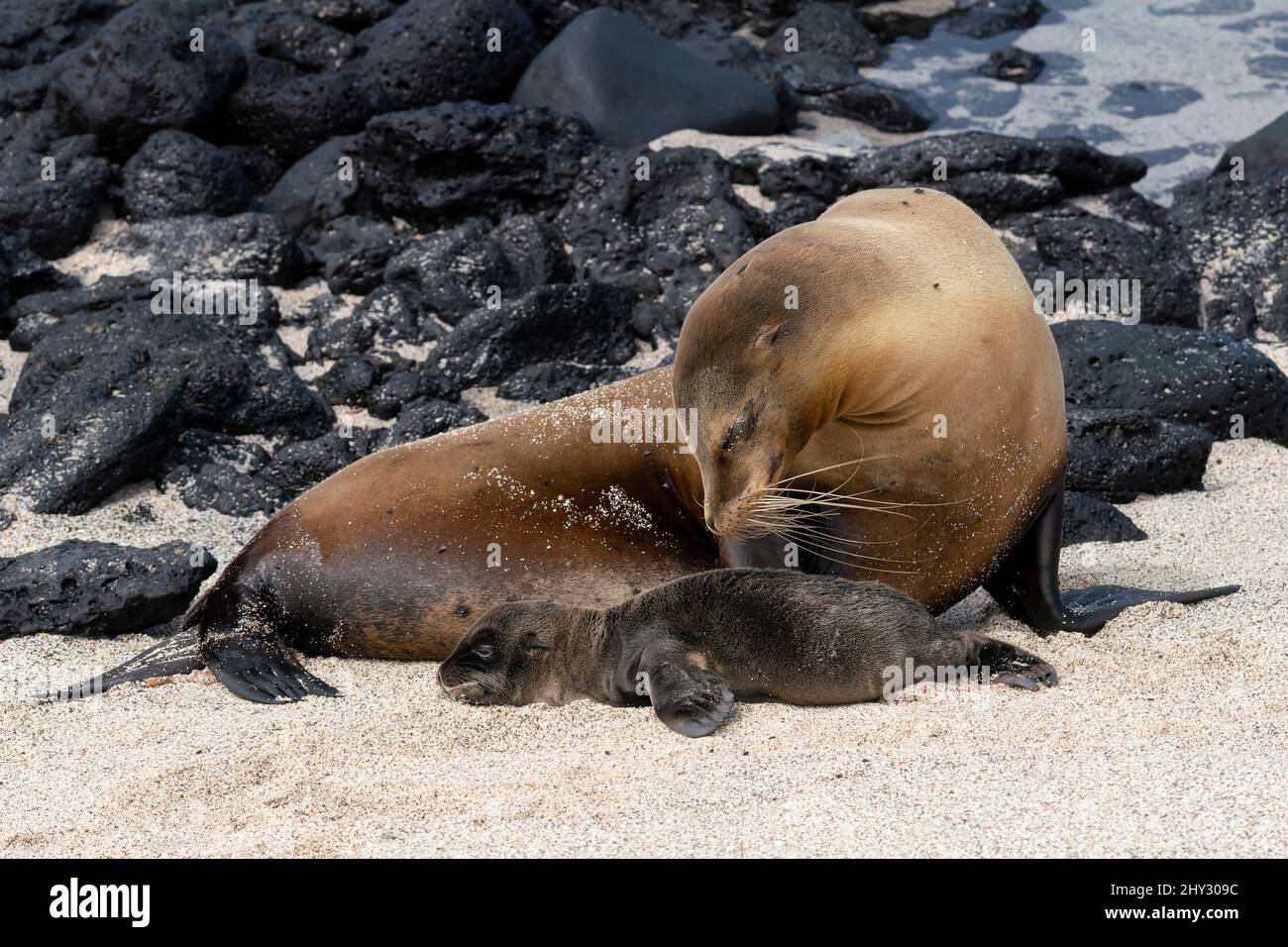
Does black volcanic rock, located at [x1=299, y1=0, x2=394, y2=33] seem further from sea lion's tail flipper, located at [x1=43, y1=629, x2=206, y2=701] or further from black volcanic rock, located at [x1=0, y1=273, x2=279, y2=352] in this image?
sea lion's tail flipper, located at [x1=43, y1=629, x2=206, y2=701]

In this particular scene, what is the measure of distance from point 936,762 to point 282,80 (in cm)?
1031

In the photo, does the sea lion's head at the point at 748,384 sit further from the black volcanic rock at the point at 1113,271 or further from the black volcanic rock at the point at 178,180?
the black volcanic rock at the point at 178,180

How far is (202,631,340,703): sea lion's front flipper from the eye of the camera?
16.4 feet

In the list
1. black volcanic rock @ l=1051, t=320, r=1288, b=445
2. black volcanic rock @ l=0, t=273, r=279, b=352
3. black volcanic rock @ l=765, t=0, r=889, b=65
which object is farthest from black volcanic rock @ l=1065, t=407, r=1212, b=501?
black volcanic rock @ l=765, t=0, r=889, b=65

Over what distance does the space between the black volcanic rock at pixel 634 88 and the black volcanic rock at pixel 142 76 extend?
8.00ft

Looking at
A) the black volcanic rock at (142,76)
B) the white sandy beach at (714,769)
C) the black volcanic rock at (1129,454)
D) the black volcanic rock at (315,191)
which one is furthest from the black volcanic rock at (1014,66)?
the white sandy beach at (714,769)

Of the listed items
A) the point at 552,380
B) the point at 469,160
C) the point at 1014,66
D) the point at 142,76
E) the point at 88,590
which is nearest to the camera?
the point at 88,590

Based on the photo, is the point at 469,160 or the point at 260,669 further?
the point at 469,160

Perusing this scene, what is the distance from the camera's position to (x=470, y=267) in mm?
10211

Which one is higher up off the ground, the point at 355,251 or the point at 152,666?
the point at 152,666

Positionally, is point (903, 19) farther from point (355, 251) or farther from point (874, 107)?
point (355, 251)

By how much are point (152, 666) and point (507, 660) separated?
4.31 ft

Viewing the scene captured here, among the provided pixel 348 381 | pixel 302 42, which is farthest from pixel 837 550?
pixel 302 42
